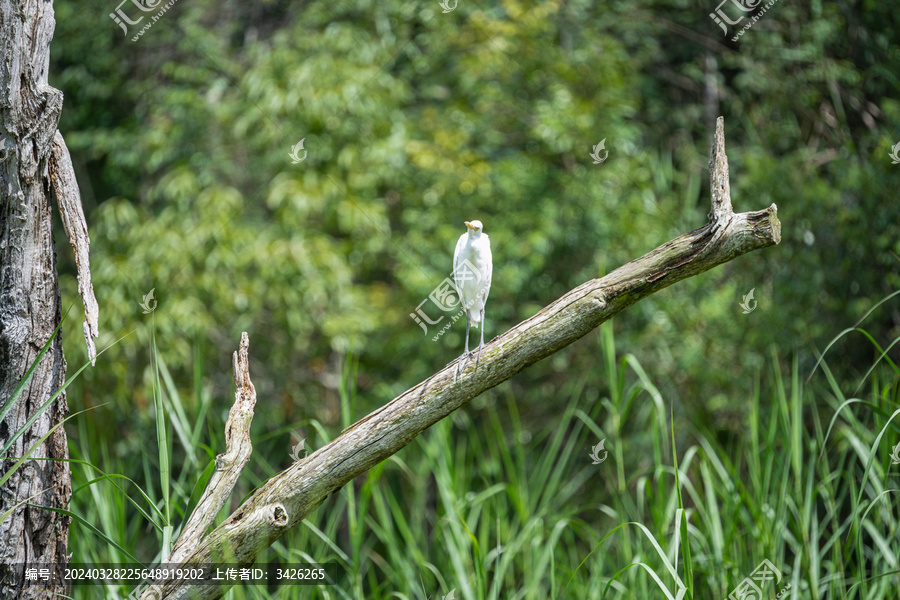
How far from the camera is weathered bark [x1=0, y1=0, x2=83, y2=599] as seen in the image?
1.47 m

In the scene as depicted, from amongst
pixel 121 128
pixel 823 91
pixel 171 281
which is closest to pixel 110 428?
pixel 171 281

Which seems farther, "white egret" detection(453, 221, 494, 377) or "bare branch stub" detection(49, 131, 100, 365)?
"white egret" detection(453, 221, 494, 377)

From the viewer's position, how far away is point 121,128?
17.2 feet

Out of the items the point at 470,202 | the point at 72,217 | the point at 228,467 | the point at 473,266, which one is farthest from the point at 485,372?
the point at 470,202

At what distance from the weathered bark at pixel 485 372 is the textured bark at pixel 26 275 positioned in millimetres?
425

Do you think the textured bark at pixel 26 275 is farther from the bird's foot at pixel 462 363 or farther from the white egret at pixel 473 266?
the white egret at pixel 473 266

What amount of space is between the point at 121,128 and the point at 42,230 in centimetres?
429

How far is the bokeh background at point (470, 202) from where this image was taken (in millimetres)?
3879

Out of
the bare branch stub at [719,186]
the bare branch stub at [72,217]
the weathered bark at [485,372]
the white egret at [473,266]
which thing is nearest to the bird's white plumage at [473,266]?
the white egret at [473,266]

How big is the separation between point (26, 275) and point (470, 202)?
3.44 meters

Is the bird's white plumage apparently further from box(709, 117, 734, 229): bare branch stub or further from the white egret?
box(709, 117, 734, 229): bare branch stub

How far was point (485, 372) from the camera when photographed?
1548 mm

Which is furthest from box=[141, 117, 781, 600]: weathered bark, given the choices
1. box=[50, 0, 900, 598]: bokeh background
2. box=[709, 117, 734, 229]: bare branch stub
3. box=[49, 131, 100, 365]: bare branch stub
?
box=[50, 0, 900, 598]: bokeh background

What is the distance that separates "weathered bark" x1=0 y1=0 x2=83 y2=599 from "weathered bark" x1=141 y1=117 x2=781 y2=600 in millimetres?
→ 424
